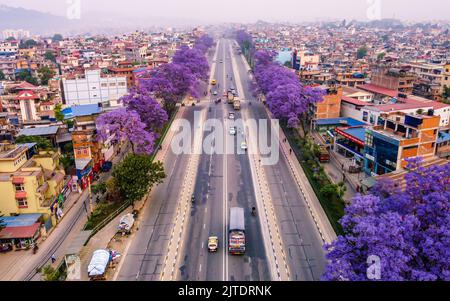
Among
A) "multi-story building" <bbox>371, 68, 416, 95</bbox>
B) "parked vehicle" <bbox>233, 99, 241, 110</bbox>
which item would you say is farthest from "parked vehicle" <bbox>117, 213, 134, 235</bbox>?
"multi-story building" <bbox>371, 68, 416, 95</bbox>

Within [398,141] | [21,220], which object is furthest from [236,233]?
[398,141]

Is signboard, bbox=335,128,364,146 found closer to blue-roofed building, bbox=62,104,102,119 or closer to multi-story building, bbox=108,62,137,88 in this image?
blue-roofed building, bbox=62,104,102,119

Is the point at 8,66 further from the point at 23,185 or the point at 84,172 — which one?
the point at 23,185

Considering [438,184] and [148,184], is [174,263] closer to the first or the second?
[148,184]

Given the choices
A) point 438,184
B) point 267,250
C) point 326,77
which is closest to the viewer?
point 438,184
